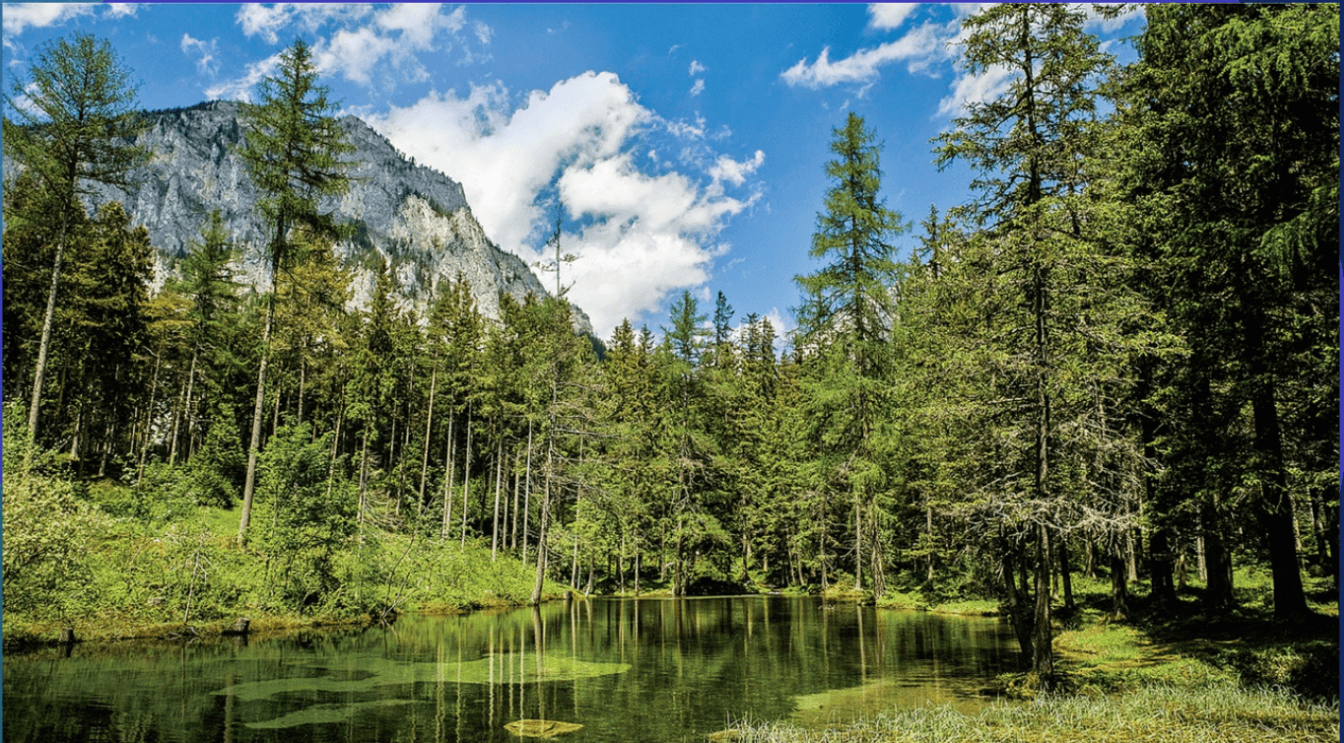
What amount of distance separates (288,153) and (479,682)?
2207cm

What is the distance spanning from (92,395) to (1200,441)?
173 ft

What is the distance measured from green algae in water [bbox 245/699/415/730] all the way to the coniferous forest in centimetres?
968

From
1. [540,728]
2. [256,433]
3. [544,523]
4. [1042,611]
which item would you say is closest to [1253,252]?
[1042,611]

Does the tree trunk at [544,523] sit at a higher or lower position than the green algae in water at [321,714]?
higher

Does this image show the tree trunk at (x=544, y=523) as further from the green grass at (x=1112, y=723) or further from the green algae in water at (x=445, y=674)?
the green grass at (x=1112, y=723)

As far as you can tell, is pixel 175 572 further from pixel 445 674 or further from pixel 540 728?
pixel 540 728

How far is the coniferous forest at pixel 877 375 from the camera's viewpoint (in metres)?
13.8

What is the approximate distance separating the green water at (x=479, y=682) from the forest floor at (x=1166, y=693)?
145cm

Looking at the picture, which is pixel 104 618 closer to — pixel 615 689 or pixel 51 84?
pixel 615 689

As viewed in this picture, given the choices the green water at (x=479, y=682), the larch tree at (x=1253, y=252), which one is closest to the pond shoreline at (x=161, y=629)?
the green water at (x=479, y=682)

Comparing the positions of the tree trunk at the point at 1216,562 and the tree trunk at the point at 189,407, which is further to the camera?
the tree trunk at the point at 189,407

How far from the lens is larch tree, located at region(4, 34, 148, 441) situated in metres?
21.0

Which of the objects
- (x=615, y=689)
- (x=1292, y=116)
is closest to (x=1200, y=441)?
(x=1292, y=116)

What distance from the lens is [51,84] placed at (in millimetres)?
21141
